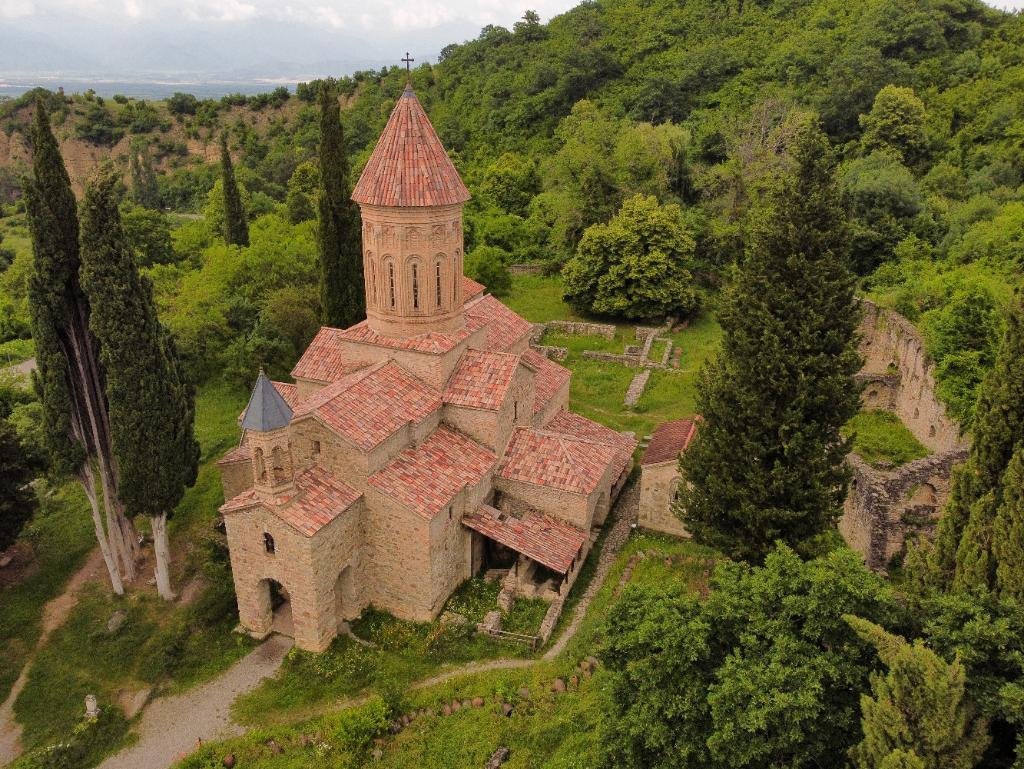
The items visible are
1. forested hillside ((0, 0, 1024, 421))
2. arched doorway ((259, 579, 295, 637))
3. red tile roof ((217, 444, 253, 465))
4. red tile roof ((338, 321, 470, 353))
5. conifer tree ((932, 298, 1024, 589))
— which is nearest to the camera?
conifer tree ((932, 298, 1024, 589))

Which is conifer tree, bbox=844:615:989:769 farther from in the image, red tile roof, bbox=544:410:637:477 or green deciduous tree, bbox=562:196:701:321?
green deciduous tree, bbox=562:196:701:321

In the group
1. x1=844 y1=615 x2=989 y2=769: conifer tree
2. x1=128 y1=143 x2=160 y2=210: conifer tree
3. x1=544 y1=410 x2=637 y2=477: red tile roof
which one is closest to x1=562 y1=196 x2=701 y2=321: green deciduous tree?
x1=544 y1=410 x2=637 y2=477: red tile roof

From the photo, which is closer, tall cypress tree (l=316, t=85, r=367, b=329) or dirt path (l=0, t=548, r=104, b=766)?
dirt path (l=0, t=548, r=104, b=766)

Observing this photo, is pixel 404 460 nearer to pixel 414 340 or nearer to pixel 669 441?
pixel 414 340

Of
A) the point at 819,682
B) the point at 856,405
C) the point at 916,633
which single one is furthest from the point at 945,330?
the point at 819,682

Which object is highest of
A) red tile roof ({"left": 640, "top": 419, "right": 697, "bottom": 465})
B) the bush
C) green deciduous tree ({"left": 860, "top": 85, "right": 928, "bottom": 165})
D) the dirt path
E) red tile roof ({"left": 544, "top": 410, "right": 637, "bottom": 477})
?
green deciduous tree ({"left": 860, "top": 85, "right": 928, "bottom": 165})

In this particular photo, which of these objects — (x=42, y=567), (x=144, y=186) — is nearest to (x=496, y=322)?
(x=42, y=567)
